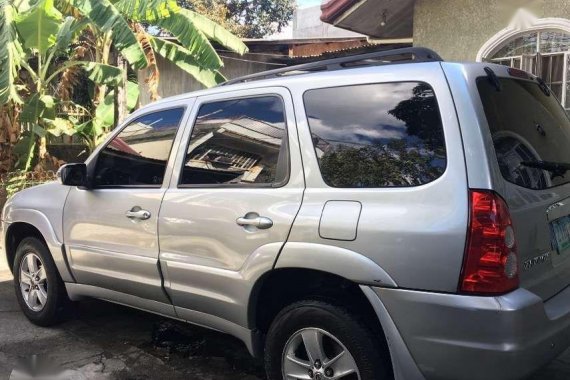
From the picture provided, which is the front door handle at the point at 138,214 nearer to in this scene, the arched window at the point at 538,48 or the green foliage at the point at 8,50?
the arched window at the point at 538,48

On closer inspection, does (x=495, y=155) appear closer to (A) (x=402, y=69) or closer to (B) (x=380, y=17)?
(A) (x=402, y=69)

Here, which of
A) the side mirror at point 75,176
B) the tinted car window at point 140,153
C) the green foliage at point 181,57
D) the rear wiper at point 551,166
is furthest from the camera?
the green foliage at point 181,57

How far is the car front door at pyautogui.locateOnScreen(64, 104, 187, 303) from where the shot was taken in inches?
146

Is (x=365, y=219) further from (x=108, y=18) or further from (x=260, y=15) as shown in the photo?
(x=260, y=15)

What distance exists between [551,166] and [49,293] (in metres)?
3.91

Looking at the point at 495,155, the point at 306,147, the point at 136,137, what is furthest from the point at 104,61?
the point at 495,155

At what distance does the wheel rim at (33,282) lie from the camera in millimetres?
4715

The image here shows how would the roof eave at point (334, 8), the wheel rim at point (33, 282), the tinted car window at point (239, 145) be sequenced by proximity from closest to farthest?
the tinted car window at point (239, 145) < the wheel rim at point (33, 282) < the roof eave at point (334, 8)

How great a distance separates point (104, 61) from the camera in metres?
10.2

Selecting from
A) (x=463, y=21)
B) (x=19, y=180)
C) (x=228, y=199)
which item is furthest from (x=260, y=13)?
(x=228, y=199)

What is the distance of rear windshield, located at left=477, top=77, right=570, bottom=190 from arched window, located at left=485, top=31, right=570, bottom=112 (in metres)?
3.57

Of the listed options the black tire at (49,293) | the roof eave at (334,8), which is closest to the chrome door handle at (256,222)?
the black tire at (49,293)

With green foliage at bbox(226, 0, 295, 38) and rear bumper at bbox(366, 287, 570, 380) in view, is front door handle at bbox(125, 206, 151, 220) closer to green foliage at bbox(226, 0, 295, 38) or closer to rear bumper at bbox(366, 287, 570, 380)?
rear bumper at bbox(366, 287, 570, 380)

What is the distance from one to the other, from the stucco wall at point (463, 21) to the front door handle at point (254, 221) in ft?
16.6
